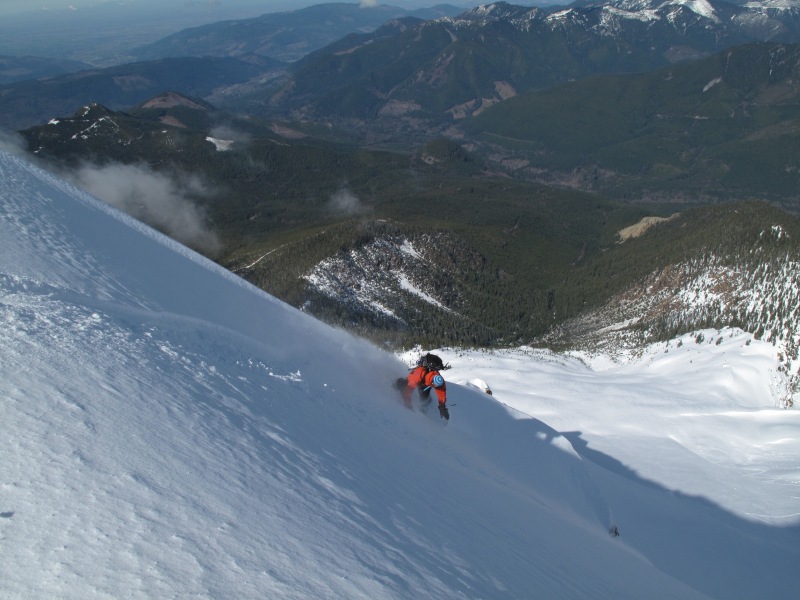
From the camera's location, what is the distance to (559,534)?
13234 millimetres

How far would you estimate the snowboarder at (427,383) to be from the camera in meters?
15.4

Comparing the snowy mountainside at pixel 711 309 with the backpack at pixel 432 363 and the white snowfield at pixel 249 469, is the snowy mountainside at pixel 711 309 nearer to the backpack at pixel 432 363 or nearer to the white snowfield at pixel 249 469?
the white snowfield at pixel 249 469

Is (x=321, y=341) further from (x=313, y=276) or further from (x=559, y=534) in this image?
(x=313, y=276)

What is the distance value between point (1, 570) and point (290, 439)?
4.78 meters

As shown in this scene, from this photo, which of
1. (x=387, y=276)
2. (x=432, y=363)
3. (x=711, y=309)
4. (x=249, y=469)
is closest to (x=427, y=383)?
(x=432, y=363)

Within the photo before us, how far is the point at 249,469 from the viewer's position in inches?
293

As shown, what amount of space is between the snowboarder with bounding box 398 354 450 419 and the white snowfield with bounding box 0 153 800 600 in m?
0.63

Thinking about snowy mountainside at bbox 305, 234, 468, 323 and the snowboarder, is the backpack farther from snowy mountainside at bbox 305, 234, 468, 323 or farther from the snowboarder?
snowy mountainside at bbox 305, 234, 468, 323

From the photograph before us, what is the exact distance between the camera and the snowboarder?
15.4 metres

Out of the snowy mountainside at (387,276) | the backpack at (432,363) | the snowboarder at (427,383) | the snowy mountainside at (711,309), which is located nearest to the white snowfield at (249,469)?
the snowboarder at (427,383)

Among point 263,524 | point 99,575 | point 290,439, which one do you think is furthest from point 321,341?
point 99,575

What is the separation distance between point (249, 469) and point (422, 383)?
356 inches

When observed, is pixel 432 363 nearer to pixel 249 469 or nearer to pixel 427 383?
pixel 427 383

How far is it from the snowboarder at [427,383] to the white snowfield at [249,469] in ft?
2.08
